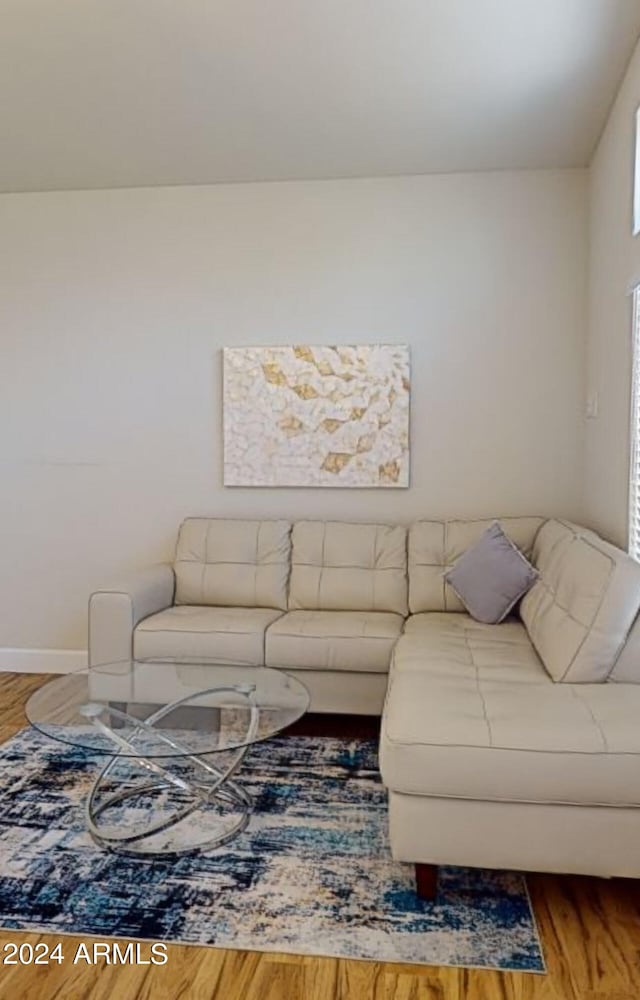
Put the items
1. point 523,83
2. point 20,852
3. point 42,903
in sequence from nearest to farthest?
point 42,903 → point 20,852 → point 523,83

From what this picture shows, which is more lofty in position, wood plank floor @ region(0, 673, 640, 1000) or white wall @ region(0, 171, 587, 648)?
white wall @ region(0, 171, 587, 648)

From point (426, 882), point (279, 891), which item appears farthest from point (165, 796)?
point (426, 882)

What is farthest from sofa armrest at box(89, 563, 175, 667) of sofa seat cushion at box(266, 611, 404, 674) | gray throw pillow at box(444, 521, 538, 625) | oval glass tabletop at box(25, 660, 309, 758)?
gray throw pillow at box(444, 521, 538, 625)

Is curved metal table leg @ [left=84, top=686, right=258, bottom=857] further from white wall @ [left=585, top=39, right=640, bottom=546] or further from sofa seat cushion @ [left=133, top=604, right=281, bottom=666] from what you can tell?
white wall @ [left=585, top=39, right=640, bottom=546]

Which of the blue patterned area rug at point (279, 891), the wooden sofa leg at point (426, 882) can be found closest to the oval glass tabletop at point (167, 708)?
the blue patterned area rug at point (279, 891)

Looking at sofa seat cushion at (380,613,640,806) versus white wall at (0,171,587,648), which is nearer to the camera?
sofa seat cushion at (380,613,640,806)

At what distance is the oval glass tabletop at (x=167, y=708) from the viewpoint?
2416 millimetres

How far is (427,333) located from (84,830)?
282 cm

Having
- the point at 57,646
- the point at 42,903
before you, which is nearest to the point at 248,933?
the point at 42,903

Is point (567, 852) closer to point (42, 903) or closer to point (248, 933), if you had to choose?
point (248, 933)

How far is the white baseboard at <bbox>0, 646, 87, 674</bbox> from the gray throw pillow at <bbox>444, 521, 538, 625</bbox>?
Answer: 218 cm

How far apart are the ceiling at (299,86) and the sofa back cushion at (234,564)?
6.02ft

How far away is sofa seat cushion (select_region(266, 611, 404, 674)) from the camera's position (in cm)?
332

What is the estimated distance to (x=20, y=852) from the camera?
7.93ft
